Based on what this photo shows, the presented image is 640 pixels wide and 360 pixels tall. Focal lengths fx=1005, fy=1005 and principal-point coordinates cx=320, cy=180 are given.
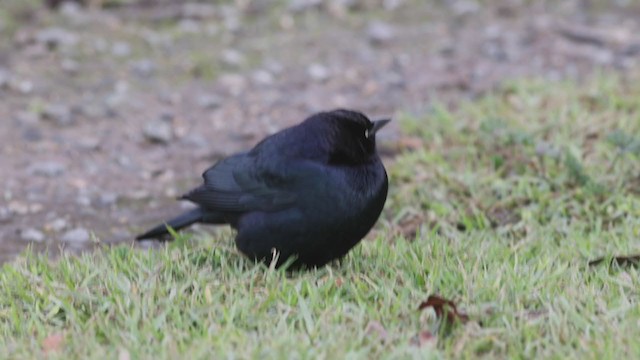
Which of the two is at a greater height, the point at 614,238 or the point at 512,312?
the point at 512,312

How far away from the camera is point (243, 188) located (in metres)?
4.26

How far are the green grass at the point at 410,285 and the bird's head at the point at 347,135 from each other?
445 mm

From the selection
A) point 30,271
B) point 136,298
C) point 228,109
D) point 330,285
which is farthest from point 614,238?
point 228,109

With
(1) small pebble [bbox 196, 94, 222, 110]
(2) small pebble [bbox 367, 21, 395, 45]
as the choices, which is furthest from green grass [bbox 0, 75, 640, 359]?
(2) small pebble [bbox 367, 21, 395, 45]

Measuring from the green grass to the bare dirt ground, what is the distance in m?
1.09

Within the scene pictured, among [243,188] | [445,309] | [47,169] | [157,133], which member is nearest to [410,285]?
[445,309]

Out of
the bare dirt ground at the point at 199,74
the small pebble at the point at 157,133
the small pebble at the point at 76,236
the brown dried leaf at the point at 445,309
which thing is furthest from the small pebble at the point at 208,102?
the brown dried leaf at the point at 445,309

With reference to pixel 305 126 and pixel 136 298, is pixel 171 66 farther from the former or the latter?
pixel 136 298

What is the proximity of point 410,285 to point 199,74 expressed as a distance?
183 inches

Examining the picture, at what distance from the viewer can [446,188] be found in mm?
5547

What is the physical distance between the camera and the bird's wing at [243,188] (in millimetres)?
4082

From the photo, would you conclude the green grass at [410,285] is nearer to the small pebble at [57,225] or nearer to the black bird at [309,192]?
→ the black bird at [309,192]

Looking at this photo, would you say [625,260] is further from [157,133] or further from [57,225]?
[157,133]

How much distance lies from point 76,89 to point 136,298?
4.31 metres
